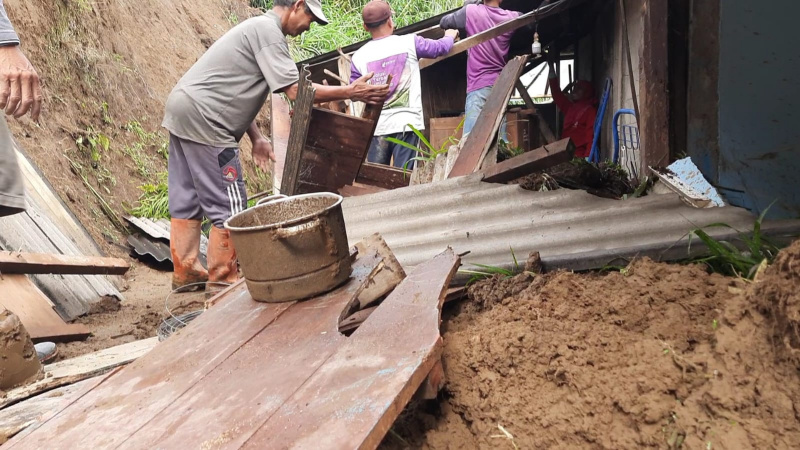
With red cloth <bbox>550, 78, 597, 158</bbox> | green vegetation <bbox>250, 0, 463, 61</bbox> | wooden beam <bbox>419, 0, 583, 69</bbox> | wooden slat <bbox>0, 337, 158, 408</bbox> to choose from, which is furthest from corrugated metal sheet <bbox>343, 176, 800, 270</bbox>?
green vegetation <bbox>250, 0, 463, 61</bbox>

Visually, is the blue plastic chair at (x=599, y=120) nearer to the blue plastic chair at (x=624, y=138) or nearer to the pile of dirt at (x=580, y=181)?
the blue plastic chair at (x=624, y=138)

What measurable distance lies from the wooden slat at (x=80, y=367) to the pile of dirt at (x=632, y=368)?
1.75 metres

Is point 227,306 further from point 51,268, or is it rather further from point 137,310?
point 137,310

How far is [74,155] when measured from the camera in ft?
23.0

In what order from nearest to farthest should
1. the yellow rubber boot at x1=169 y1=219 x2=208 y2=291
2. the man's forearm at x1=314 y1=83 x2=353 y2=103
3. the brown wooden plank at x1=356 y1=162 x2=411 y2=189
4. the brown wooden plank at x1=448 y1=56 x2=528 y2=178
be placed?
1. the brown wooden plank at x1=448 y1=56 x2=528 y2=178
2. the man's forearm at x1=314 y1=83 x2=353 y2=103
3. the yellow rubber boot at x1=169 y1=219 x2=208 y2=291
4. the brown wooden plank at x1=356 y1=162 x2=411 y2=189

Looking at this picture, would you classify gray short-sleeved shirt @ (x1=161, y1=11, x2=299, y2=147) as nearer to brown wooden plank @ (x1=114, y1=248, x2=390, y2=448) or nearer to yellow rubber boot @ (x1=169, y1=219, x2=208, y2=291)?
yellow rubber boot @ (x1=169, y1=219, x2=208, y2=291)

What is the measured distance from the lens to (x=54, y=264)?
3789 mm

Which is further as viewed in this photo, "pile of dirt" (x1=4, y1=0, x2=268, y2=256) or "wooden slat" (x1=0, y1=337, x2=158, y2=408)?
"pile of dirt" (x1=4, y1=0, x2=268, y2=256)

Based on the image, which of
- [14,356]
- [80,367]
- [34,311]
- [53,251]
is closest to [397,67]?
[53,251]

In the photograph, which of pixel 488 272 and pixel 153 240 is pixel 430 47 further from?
pixel 488 272

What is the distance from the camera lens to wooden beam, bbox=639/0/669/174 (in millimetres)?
3404

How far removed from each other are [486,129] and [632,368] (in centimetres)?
301

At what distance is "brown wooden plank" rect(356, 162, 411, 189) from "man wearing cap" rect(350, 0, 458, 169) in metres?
0.53

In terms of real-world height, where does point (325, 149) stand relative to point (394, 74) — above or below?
below
